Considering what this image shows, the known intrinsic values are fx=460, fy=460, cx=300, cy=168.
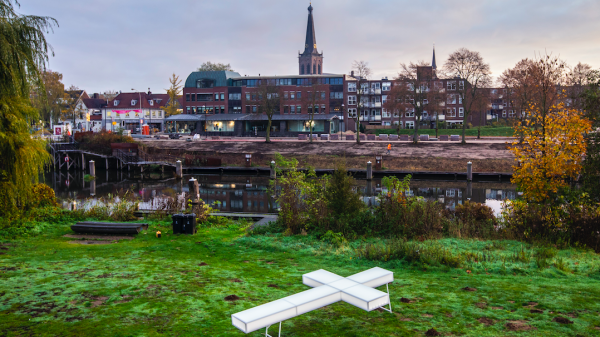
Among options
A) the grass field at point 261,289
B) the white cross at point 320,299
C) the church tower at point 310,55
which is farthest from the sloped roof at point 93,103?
the white cross at point 320,299

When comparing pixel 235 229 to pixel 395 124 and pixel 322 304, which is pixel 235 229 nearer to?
pixel 322 304

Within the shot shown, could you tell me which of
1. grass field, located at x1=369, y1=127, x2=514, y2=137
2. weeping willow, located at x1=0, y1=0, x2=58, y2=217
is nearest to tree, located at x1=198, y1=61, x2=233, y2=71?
grass field, located at x1=369, y1=127, x2=514, y2=137

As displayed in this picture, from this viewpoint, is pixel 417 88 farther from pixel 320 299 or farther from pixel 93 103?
pixel 93 103

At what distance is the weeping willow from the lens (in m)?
13.9

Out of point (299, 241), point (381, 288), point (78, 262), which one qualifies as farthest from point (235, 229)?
point (381, 288)

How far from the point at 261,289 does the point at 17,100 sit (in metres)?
10.6

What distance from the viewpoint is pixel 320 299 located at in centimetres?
676

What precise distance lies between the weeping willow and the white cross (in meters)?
11.2

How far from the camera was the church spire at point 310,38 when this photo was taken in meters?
137

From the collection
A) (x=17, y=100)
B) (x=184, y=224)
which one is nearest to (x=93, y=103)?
(x=17, y=100)

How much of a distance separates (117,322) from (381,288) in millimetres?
4677

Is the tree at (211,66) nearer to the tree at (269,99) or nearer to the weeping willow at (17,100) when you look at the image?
the tree at (269,99)

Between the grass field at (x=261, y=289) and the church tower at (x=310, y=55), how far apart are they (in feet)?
422

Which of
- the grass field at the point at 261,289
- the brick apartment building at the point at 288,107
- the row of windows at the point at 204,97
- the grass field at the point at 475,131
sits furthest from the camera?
the row of windows at the point at 204,97
